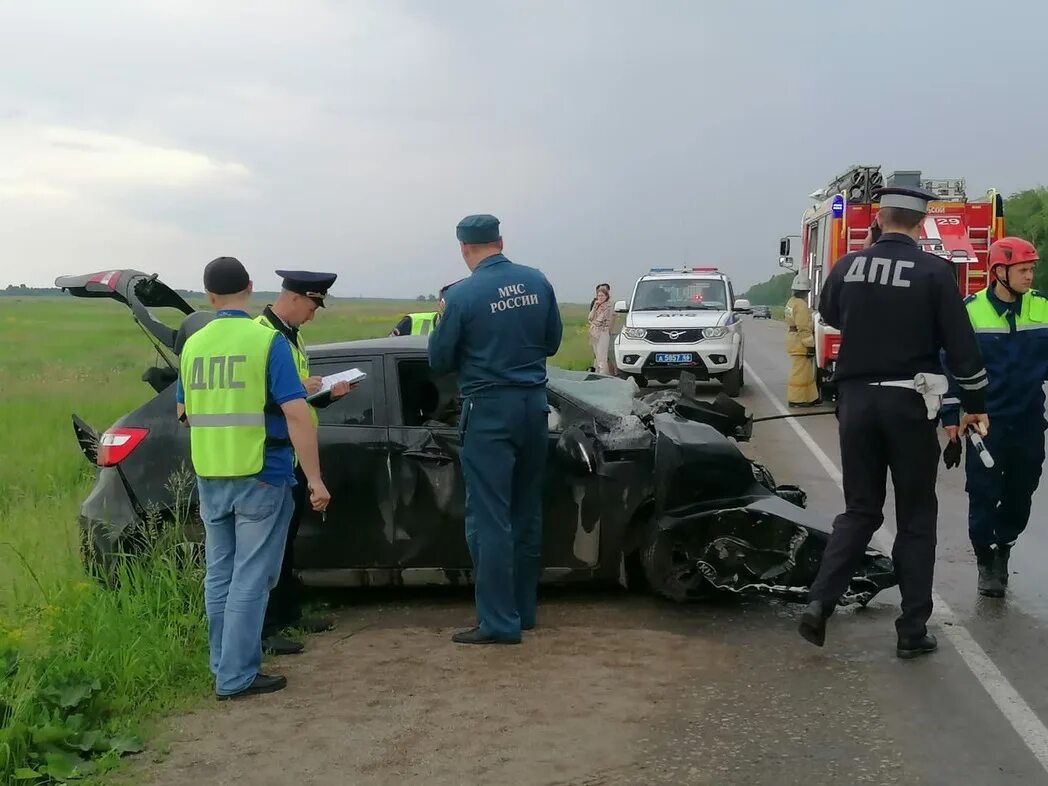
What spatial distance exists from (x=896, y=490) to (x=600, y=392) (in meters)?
1.78

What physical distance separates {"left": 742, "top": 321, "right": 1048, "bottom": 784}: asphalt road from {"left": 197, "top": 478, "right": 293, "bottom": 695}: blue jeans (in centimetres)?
247

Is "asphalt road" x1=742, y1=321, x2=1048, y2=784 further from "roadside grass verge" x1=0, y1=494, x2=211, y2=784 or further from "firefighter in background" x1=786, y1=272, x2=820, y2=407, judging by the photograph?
"firefighter in background" x1=786, y1=272, x2=820, y2=407

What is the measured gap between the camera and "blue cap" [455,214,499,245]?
17.5 ft

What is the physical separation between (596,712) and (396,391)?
2135mm

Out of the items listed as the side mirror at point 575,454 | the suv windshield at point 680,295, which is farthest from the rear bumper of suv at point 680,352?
the side mirror at point 575,454

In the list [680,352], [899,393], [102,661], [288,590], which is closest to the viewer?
[102,661]

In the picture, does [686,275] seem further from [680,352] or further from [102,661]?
[102,661]

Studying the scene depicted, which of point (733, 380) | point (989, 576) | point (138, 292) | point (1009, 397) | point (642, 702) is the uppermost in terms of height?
point (138, 292)

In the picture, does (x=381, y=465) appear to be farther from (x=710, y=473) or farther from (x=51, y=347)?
(x=51, y=347)

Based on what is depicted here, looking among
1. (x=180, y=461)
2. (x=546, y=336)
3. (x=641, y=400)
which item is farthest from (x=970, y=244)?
(x=180, y=461)

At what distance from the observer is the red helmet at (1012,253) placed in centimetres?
568

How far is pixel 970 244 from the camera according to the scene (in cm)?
1471

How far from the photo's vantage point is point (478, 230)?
5336 mm

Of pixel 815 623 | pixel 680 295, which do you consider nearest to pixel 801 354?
pixel 680 295
